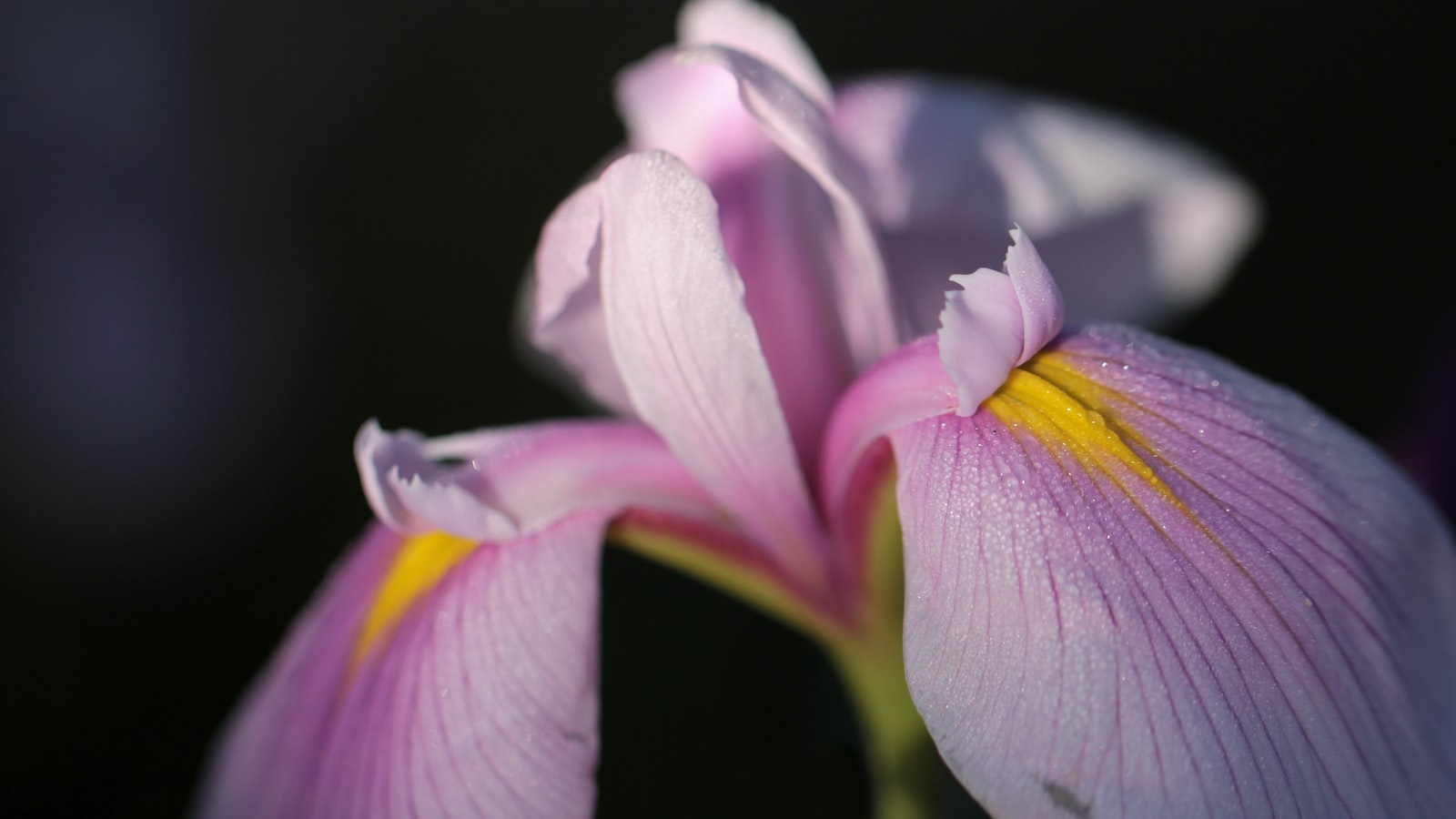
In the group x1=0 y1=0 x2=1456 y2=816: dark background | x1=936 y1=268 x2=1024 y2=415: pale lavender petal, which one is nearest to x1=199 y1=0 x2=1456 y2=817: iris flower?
x1=936 y1=268 x2=1024 y2=415: pale lavender petal

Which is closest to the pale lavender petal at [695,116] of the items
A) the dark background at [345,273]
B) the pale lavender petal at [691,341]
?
the pale lavender petal at [691,341]

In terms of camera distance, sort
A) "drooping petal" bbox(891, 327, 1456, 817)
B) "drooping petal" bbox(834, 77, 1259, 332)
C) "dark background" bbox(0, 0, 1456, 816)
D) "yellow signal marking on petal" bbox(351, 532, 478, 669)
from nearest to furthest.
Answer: "drooping petal" bbox(891, 327, 1456, 817), "yellow signal marking on petal" bbox(351, 532, 478, 669), "drooping petal" bbox(834, 77, 1259, 332), "dark background" bbox(0, 0, 1456, 816)

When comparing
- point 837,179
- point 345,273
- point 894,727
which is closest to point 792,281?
point 837,179

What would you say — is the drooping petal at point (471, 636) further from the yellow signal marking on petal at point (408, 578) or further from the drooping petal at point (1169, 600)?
the drooping petal at point (1169, 600)

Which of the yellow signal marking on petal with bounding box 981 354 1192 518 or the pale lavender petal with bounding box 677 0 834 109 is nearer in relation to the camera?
the yellow signal marking on petal with bounding box 981 354 1192 518

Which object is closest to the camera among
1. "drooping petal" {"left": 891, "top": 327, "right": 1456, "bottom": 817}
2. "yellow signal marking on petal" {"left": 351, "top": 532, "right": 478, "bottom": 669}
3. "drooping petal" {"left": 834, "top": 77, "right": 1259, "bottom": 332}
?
"drooping petal" {"left": 891, "top": 327, "right": 1456, "bottom": 817}

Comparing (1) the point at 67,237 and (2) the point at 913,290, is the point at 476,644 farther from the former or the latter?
(1) the point at 67,237

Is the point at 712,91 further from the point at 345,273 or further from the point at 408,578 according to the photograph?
the point at 345,273

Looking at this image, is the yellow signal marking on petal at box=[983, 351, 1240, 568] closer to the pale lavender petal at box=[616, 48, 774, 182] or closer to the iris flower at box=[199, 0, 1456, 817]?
the iris flower at box=[199, 0, 1456, 817]
